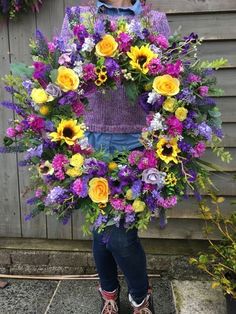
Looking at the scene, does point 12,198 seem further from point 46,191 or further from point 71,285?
point 46,191

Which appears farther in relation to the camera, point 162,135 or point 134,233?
point 134,233

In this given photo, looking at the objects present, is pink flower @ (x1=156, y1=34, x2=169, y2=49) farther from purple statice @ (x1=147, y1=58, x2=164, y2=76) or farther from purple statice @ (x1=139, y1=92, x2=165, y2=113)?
purple statice @ (x1=139, y1=92, x2=165, y2=113)

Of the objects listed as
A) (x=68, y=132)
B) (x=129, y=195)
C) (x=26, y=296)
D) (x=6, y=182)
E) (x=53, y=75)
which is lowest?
(x=26, y=296)

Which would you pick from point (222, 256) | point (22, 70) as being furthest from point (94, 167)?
point (222, 256)

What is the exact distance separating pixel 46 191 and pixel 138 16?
2.66ft

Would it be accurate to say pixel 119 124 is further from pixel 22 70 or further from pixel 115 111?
pixel 22 70

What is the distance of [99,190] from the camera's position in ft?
6.09

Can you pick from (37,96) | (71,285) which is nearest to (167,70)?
(37,96)

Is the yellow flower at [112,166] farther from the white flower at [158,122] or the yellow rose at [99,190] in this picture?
the white flower at [158,122]

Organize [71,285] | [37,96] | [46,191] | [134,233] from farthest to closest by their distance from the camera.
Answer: [71,285], [134,233], [46,191], [37,96]

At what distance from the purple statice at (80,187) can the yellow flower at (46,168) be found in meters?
0.10

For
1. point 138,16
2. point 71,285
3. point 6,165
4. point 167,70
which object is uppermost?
point 138,16

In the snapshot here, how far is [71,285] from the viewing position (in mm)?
2826

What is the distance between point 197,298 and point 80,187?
3.80 ft
